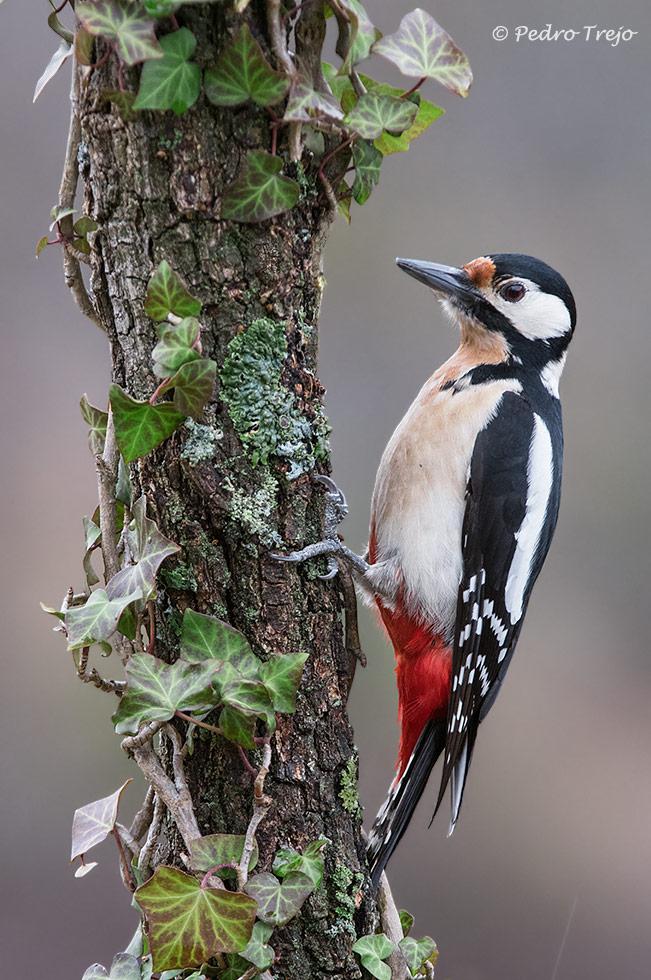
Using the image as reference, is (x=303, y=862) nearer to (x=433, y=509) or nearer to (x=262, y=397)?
(x=262, y=397)

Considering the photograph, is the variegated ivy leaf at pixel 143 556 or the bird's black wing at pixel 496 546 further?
the bird's black wing at pixel 496 546

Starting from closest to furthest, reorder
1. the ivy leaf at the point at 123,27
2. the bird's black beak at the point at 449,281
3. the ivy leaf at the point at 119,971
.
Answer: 1. the ivy leaf at the point at 123,27
2. the ivy leaf at the point at 119,971
3. the bird's black beak at the point at 449,281

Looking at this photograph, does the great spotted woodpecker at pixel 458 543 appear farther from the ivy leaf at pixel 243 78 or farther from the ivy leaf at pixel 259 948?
the ivy leaf at pixel 243 78

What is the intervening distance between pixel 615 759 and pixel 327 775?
331cm

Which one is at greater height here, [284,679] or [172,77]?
[172,77]

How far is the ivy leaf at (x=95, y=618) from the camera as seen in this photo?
54.6 inches

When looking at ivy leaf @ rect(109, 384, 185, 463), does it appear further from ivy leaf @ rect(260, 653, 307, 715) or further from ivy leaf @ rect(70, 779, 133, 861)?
ivy leaf @ rect(70, 779, 133, 861)

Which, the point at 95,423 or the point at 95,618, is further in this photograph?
the point at 95,423

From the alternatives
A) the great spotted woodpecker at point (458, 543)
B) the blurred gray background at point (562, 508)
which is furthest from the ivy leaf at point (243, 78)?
the blurred gray background at point (562, 508)

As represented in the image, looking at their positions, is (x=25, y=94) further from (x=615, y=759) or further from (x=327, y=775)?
(x=615, y=759)

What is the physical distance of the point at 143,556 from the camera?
4.63 ft

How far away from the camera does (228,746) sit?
1488 millimetres

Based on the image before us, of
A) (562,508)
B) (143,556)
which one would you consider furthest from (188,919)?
(562,508)

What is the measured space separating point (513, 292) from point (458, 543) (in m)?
0.56
